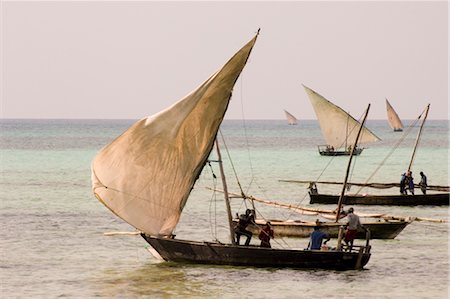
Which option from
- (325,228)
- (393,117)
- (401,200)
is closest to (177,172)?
(325,228)

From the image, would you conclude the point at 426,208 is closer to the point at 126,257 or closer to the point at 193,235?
the point at 193,235

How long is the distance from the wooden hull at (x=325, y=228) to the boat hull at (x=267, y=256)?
5498mm

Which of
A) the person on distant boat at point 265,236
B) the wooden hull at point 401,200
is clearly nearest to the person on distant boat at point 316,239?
the person on distant boat at point 265,236

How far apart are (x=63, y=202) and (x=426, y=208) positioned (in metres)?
16.7

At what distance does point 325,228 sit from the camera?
112 feet

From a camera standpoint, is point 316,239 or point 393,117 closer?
point 316,239

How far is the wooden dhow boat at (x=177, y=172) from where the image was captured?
27594mm

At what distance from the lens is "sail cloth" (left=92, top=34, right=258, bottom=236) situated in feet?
90.4

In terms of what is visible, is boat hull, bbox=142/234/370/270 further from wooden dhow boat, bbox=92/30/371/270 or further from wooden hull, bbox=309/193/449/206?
wooden hull, bbox=309/193/449/206

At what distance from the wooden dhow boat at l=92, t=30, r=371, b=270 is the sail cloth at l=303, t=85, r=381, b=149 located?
40.8m

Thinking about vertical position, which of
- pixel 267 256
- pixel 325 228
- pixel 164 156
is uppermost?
pixel 164 156

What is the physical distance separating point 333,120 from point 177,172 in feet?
142

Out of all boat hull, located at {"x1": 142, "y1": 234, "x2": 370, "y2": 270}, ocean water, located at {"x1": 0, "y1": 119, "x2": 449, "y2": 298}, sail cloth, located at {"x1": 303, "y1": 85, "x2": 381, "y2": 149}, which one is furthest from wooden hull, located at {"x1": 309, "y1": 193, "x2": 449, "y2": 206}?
sail cloth, located at {"x1": 303, "y1": 85, "x2": 381, "y2": 149}

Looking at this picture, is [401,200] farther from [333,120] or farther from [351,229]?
[333,120]
